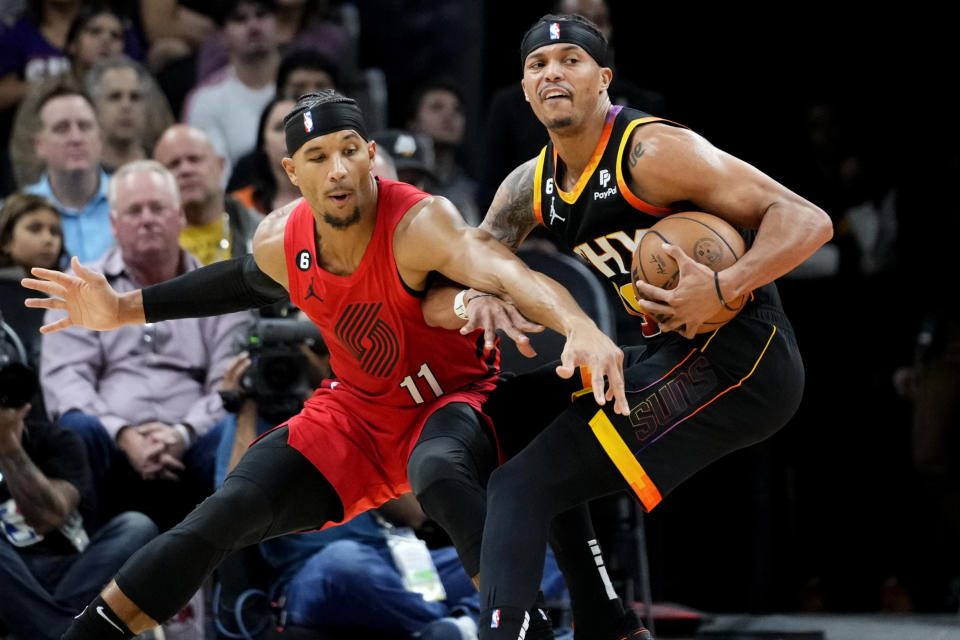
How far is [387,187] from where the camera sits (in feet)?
14.4

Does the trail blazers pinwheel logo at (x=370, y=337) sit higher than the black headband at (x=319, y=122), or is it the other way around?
the black headband at (x=319, y=122)

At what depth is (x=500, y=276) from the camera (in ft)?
13.0

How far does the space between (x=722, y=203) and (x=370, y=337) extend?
Answer: 1.18m

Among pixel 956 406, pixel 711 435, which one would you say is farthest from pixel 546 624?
pixel 956 406

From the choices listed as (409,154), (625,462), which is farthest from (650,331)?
(409,154)

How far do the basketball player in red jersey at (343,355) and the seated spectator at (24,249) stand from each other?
1705mm

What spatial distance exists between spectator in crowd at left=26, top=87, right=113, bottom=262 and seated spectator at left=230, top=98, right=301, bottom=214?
69 centimetres

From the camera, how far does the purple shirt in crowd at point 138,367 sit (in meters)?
5.74

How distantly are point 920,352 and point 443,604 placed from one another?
293 centimetres

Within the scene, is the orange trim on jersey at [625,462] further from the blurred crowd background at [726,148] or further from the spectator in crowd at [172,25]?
the spectator in crowd at [172,25]

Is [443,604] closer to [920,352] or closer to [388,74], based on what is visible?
[920,352]

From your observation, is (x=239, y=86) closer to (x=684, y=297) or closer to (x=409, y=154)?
(x=409, y=154)

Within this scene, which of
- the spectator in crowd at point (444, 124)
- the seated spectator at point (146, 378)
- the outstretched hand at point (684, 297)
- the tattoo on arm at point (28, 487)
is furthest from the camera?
the spectator in crowd at point (444, 124)

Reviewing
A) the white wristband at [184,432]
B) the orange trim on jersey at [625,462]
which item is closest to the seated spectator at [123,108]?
the white wristband at [184,432]
